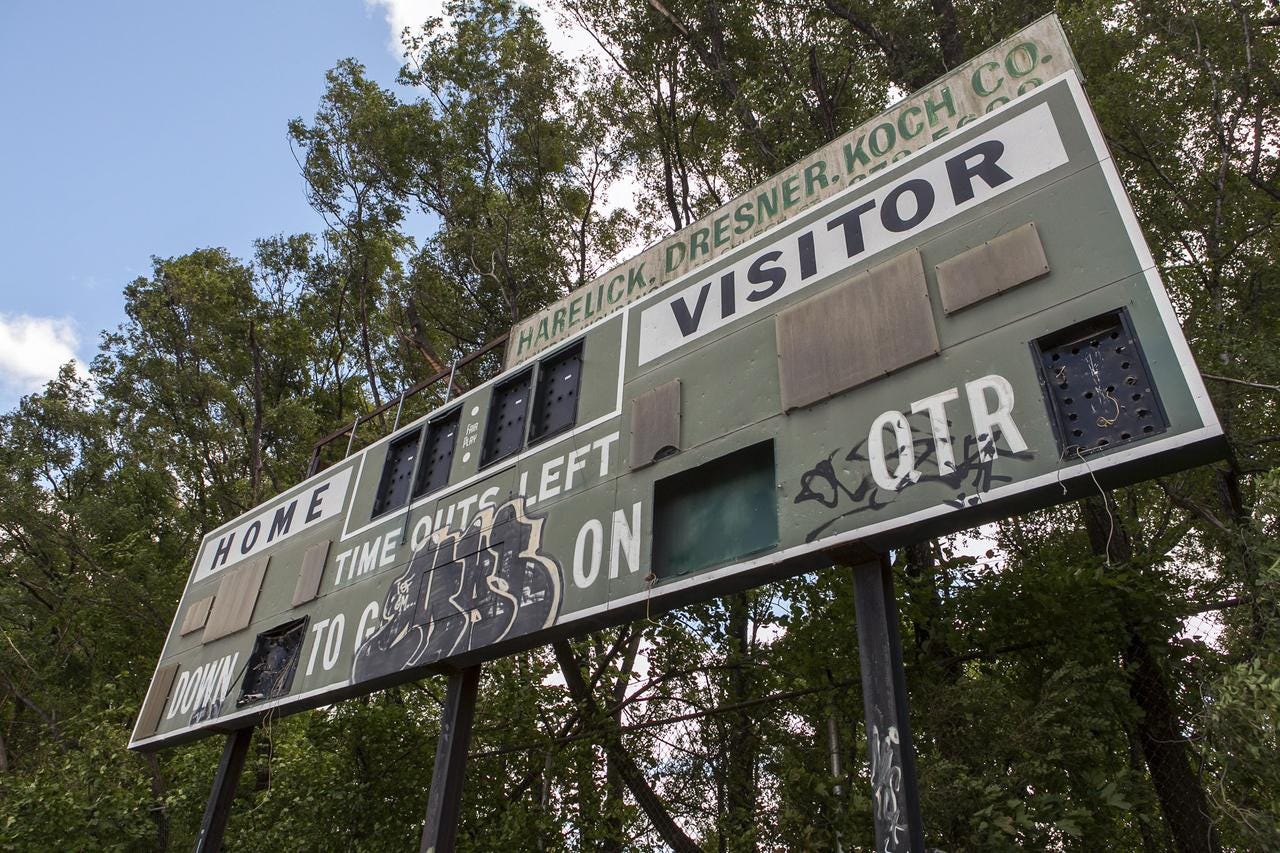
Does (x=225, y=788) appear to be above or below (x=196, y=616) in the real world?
below

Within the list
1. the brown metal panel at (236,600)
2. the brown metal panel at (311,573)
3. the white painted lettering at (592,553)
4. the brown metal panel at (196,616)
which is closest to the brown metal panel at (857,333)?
the white painted lettering at (592,553)

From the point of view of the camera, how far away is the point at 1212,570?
11734mm

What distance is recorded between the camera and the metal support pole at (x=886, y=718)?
3.41 m

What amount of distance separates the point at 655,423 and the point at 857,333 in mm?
1440

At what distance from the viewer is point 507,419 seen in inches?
272

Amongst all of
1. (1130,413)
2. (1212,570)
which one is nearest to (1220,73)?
(1212,570)

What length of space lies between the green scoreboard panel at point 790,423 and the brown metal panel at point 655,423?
0.07 feet

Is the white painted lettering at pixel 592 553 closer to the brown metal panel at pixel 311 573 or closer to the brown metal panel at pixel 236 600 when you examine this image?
the brown metal panel at pixel 311 573

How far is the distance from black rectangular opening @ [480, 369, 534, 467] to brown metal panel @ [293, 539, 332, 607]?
203 cm

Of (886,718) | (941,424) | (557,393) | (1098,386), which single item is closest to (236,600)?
(557,393)

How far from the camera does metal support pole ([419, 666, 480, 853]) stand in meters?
5.69

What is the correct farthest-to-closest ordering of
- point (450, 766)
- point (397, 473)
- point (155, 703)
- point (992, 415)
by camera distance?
point (155, 703) → point (397, 473) → point (450, 766) → point (992, 415)

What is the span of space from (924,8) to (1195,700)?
1025 cm

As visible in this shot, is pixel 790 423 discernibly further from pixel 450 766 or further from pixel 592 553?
pixel 450 766
